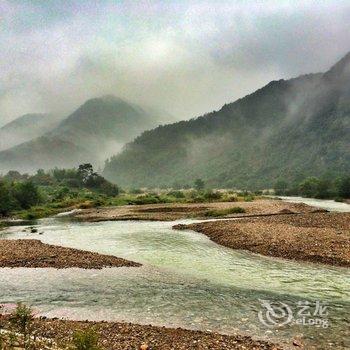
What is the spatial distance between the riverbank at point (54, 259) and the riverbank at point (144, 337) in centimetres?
1455

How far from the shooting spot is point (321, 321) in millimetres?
18766

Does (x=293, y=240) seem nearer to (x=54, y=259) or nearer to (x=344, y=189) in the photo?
(x=54, y=259)

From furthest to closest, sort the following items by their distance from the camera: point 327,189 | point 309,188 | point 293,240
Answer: point 309,188 < point 327,189 < point 293,240

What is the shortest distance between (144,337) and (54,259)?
72.3ft

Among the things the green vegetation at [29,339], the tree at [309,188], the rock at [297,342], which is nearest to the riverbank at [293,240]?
the rock at [297,342]

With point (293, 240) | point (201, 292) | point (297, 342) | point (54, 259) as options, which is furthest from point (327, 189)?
point (297, 342)

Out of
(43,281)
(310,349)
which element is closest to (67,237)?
(43,281)

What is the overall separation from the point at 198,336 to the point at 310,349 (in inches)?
196

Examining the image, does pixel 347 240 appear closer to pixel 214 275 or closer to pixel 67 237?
pixel 214 275

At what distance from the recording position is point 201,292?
2492 cm

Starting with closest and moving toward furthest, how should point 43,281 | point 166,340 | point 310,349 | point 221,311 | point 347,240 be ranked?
1. point 310,349
2. point 166,340
3. point 221,311
4. point 43,281
5. point 347,240

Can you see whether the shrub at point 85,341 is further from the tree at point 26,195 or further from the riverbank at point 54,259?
the tree at point 26,195

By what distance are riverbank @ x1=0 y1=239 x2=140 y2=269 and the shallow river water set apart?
1.59 meters

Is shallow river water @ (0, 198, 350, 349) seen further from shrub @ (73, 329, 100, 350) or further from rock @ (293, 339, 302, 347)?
shrub @ (73, 329, 100, 350)
